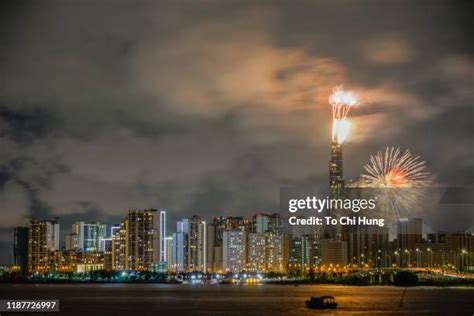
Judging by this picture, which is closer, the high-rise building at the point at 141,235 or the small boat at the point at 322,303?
the small boat at the point at 322,303

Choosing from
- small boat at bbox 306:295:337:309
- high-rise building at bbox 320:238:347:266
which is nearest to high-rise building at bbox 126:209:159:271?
high-rise building at bbox 320:238:347:266

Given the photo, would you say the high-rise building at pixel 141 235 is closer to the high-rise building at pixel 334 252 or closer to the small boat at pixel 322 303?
the high-rise building at pixel 334 252

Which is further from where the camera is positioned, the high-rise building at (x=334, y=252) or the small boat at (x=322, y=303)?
the high-rise building at (x=334, y=252)

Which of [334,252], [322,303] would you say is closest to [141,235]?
[334,252]

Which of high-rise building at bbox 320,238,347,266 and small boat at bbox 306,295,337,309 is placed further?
high-rise building at bbox 320,238,347,266

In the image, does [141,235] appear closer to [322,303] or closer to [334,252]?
[334,252]

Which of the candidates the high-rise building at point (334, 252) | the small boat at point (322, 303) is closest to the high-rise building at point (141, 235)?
the high-rise building at point (334, 252)

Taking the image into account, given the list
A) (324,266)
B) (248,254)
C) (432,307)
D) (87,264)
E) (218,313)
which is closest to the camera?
(218,313)

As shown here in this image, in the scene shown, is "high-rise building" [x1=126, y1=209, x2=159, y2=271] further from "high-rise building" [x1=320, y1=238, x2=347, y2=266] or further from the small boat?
the small boat

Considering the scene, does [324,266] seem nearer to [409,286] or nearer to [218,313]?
[409,286]

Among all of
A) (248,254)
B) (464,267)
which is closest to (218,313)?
(464,267)

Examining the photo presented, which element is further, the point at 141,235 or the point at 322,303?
the point at 141,235
